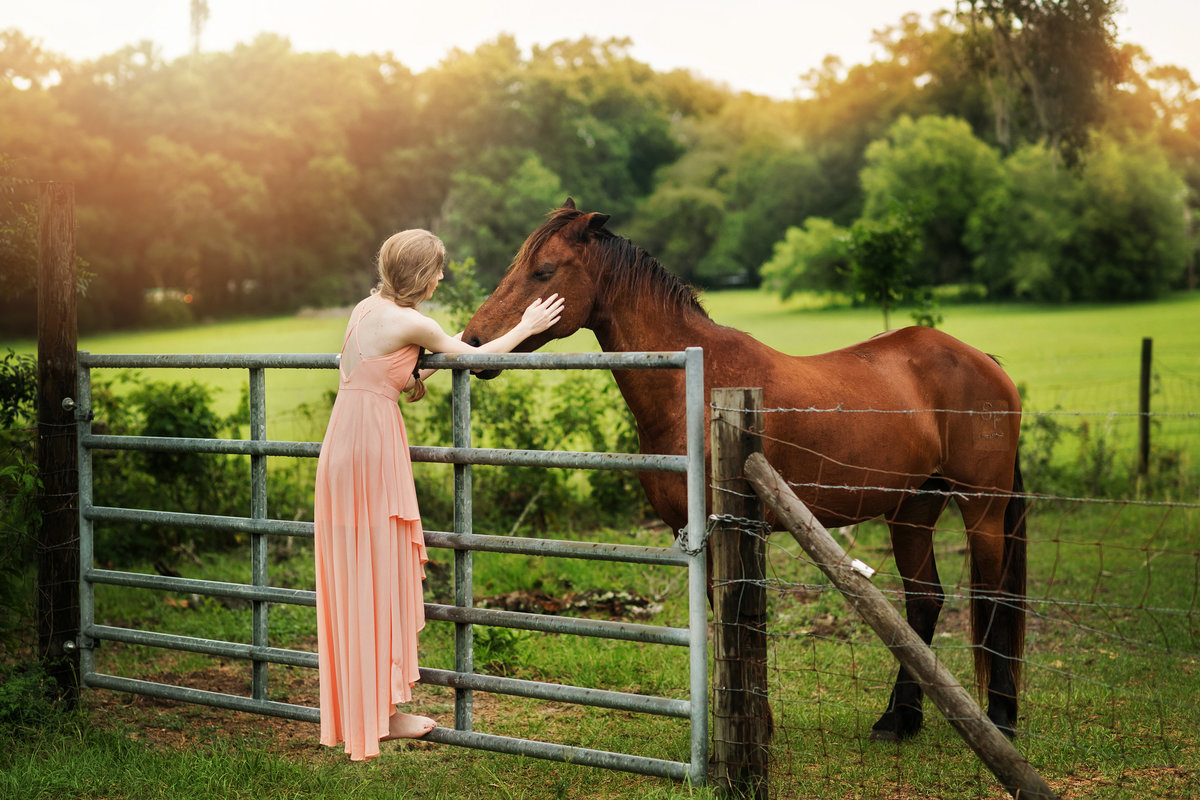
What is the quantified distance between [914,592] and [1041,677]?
1.25 metres

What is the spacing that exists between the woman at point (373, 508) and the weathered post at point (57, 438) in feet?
6.13

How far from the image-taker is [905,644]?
2822mm

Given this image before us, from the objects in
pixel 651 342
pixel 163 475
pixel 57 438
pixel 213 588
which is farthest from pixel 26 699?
pixel 163 475

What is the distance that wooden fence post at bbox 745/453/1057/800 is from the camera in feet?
8.98

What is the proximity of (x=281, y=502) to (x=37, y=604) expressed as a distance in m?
3.93

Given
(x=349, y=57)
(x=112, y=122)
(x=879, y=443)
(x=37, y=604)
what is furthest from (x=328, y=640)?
(x=349, y=57)

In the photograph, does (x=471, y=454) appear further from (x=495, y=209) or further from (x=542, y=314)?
(x=495, y=209)

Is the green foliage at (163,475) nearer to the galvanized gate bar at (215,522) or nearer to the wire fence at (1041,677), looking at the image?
the galvanized gate bar at (215,522)

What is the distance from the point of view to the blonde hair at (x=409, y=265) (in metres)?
3.25

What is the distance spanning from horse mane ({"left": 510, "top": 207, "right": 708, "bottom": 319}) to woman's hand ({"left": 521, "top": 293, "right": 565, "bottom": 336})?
0.18m

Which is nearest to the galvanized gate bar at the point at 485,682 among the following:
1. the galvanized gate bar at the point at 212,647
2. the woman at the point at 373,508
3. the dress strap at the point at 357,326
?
the galvanized gate bar at the point at 212,647

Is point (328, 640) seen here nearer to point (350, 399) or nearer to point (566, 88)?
point (350, 399)

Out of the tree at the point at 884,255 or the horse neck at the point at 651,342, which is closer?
the horse neck at the point at 651,342

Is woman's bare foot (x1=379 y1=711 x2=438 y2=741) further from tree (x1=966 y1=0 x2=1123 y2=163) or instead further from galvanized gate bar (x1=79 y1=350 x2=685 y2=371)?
tree (x1=966 y1=0 x2=1123 y2=163)
